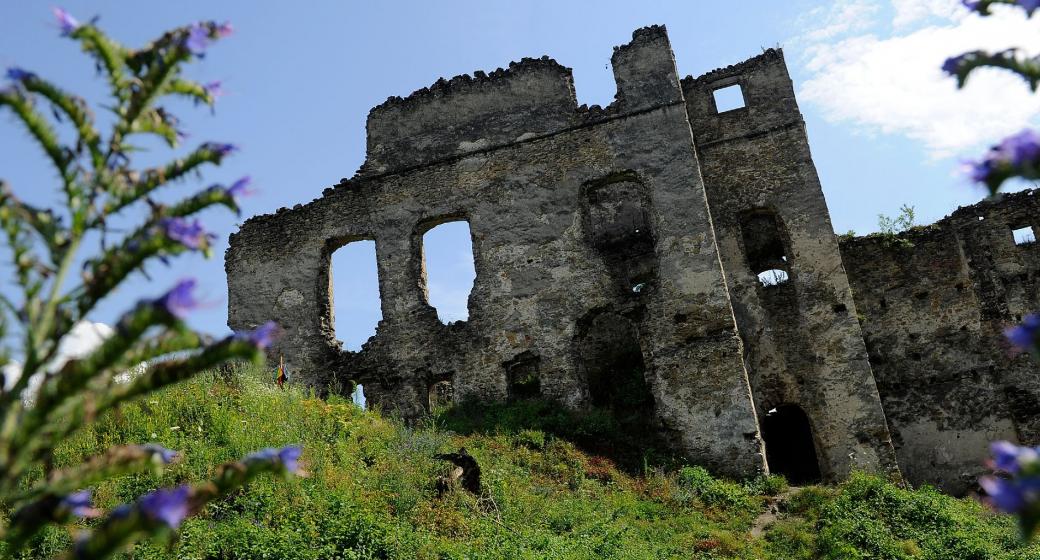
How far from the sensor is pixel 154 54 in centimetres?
285

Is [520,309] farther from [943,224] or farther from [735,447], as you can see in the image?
[943,224]

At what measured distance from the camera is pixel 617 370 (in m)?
16.4

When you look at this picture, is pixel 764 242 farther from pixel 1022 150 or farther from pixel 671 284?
Result: pixel 1022 150

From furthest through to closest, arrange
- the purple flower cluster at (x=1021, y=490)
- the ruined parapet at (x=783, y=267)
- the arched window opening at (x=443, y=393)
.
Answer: the arched window opening at (x=443, y=393) < the ruined parapet at (x=783, y=267) < the purple flower cluster at (x=1021, y=490)

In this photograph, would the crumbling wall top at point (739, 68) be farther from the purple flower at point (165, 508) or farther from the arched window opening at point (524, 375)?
the purple flower at point (165, 508)

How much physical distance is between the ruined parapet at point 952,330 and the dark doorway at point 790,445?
5.15 feet

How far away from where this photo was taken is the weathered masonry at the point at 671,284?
47.1 ft

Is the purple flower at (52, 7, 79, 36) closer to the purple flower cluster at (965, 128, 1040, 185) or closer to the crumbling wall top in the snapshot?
the purple flower cluster at (965, 128, 1040, 185)

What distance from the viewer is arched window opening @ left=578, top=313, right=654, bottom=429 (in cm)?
1498

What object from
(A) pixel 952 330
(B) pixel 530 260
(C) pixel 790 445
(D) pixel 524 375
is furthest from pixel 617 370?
(A) pixel 952 330

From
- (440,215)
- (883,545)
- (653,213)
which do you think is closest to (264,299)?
(440,215)

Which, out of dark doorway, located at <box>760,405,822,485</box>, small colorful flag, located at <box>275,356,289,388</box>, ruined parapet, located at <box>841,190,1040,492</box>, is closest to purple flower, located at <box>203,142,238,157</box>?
small colorful flag, located at <box>275,356,289,388</box>

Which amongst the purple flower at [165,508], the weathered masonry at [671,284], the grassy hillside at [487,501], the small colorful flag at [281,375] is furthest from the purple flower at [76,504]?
the weathered masonry at [671,284]

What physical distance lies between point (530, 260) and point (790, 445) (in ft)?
20.8
